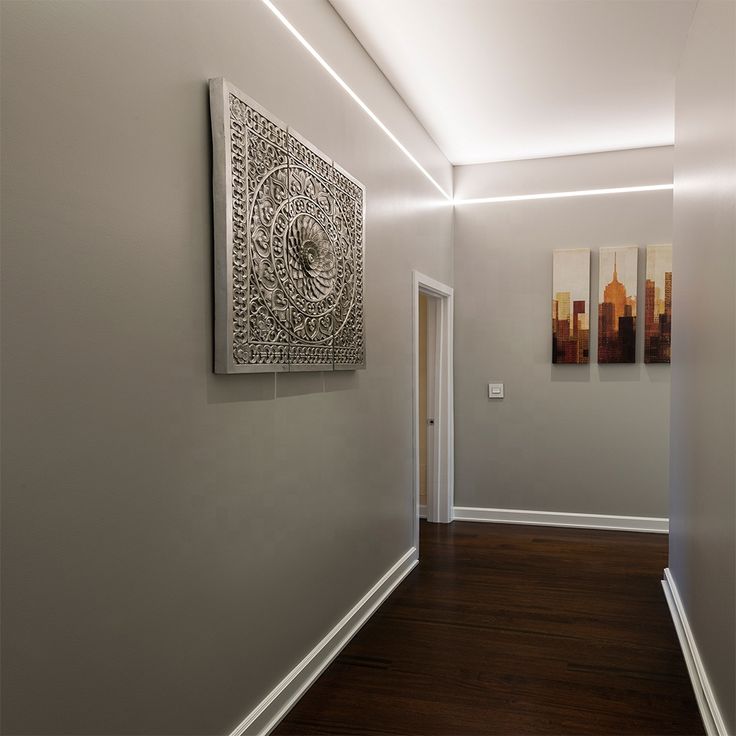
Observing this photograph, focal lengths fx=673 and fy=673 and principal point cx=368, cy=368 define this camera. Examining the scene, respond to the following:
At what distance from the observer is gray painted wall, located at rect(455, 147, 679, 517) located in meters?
5.14

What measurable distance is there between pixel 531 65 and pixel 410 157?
92cm

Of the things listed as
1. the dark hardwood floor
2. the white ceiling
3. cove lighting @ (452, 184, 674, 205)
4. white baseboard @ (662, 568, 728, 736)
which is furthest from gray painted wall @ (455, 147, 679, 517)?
white baseboard @ (662, 568, 728, 736)

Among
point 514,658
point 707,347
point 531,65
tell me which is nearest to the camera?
point 707,347

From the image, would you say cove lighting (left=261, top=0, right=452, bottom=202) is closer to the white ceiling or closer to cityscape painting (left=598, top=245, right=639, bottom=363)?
the white ceiling

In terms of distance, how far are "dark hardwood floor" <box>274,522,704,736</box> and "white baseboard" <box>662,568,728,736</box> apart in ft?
0.15

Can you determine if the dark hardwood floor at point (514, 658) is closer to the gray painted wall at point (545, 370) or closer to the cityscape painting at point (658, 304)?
the gray painted wall at point (545, 370)

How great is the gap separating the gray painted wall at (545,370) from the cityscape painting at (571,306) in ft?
0.22

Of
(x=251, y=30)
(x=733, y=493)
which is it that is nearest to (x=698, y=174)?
(x=733, y=493)

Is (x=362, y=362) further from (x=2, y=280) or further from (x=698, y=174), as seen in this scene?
(x=2, y=280)

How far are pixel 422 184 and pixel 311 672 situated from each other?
3172mm

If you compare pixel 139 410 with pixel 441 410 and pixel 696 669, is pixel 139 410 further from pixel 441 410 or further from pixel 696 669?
pixel 441 410

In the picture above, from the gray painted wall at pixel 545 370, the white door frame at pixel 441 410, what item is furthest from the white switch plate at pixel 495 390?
the white door frame at pixel 441 410

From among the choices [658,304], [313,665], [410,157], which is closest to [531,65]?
[410,157]

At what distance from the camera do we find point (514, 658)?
2.98 metres
